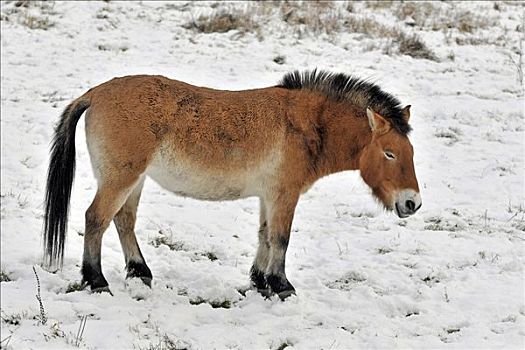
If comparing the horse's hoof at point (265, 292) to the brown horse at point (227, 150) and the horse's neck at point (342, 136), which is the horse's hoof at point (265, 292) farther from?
the horse's neck at point (342, 136)

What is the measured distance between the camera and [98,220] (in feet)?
17.5

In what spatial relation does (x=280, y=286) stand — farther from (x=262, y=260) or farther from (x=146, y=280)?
(x=146, y=280)

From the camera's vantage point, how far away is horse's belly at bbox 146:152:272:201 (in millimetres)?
5426

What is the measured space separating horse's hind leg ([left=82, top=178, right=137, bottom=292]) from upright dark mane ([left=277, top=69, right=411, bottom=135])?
1809 millimetres

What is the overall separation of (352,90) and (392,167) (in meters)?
0.84

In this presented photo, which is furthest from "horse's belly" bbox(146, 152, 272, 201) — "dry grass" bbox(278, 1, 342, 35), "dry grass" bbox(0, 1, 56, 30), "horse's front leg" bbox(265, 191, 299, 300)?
"dry grass" bbox(0, 1, 56, 30)

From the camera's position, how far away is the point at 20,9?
1520 cm

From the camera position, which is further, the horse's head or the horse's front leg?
the horse's front leg

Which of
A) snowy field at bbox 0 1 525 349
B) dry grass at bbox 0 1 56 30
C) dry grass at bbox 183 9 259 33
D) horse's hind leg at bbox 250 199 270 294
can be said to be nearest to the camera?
snowy field at bbox 0 1 525 349

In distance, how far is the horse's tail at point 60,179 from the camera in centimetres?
545

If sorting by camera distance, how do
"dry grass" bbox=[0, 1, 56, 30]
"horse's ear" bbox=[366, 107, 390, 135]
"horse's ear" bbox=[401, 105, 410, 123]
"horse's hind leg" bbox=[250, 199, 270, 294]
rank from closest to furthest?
"horse's ear" bbox=[366, 107, 390, 135] → "horse's ear" bbox=[401, 105, 410, 123] → "horse's hind leg" bbox=[250, 199, 270, 294] → "dry grass" bbox=[0, 1, 56, 30]

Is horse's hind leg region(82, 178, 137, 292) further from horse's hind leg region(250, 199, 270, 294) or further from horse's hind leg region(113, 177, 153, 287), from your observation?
horse's hind leg region(250, 199, 270, 294)

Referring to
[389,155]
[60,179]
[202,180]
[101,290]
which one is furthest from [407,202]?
[60,179]

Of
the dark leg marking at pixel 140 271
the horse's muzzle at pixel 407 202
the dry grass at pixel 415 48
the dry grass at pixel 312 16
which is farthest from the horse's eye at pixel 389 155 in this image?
the dry grass at pixel 312 16
